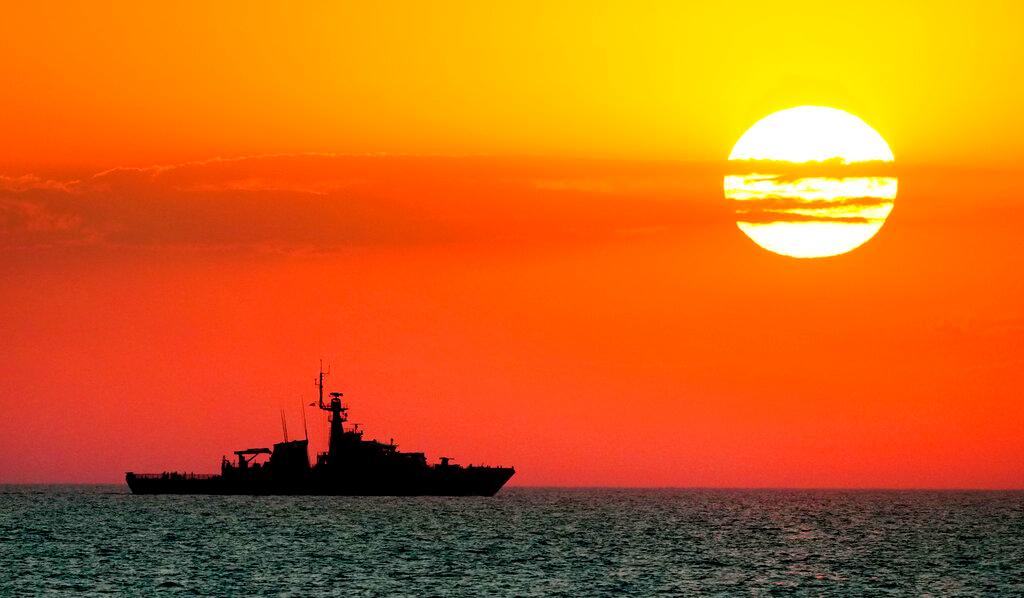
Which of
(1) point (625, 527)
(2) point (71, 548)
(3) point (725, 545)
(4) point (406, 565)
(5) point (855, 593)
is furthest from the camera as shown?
(1) point (625, 527)

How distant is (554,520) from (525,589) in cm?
8977

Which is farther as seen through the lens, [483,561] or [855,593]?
[483,561]

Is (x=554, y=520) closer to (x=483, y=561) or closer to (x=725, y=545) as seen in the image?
(x=725, y=545)

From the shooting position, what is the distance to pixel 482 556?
108812mm

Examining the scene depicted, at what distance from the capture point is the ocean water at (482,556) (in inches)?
3430

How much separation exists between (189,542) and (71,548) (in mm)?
9922

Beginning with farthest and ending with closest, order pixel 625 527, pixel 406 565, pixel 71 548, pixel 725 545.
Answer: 1. pixel 625 527
2. pixel 725 545
3. pixel 71 548
4. pixel 406 565

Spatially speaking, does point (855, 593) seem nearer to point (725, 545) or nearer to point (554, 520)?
point (725, 545)

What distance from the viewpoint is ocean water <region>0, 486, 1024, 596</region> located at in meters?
87.1

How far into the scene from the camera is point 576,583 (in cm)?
8900

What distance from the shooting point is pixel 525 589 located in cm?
8638

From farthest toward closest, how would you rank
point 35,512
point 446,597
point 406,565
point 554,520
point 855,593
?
1. point 35,512
2. point 554,520
3. point 406,565
4. point 855,593
5. point 446,597

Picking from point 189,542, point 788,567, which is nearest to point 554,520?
point 189,542

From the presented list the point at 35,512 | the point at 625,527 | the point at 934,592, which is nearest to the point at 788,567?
the point at 934,592
